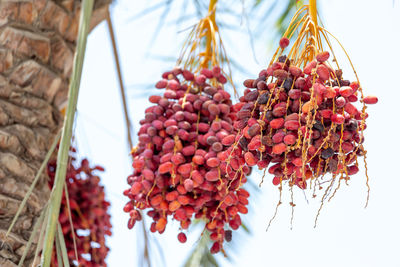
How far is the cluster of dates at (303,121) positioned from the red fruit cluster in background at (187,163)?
12cm

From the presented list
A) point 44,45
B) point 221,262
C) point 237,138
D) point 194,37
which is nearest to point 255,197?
point 221,262

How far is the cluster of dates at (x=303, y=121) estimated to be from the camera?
2.59 ft

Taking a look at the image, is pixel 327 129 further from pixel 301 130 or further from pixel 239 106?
pixel 239 106

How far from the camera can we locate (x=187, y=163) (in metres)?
1.02

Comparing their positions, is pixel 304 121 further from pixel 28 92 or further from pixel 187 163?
pixel 28 92

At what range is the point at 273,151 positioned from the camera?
0.80 m

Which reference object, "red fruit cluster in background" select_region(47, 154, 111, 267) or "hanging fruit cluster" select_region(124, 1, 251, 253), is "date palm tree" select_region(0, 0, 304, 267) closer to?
"red fruit cluster in background" select_region(47, 154, 111, 267)

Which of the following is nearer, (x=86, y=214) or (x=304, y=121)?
(x=304, y=121)

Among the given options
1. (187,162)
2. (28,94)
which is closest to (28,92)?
(28,94)

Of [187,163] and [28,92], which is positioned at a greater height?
[28,92]

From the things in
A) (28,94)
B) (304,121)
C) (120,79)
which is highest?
(120,79)

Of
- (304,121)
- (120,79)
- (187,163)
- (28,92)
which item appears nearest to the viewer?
Answer: (304,121)

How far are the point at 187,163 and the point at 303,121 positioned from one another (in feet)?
0.96

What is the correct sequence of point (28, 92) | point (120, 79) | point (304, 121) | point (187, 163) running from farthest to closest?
point (120, 79) < point (28, 92) < point (187, 163) < point (304, 121)
